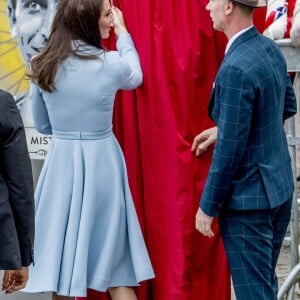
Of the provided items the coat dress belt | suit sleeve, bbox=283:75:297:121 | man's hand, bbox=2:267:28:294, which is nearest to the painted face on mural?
the coat dress belt

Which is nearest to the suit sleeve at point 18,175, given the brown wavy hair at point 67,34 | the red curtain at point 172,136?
the brown wavy hair at point 67,34

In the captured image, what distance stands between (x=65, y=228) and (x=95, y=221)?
139 millimetres

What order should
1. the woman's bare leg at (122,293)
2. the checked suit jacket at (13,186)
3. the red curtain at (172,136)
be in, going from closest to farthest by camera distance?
1. the checked suit jacket at (13,186)
2. the red curtain at (172,136)
3. the woman's bare leg at (122,293)

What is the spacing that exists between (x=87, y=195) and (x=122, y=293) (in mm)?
489

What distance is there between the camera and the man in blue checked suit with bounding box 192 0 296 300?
10.2 feet

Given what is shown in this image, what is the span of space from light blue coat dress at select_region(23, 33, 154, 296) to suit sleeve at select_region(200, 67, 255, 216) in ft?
2.20

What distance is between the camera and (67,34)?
3650mm

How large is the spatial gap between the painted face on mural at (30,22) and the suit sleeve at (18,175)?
142 centimetres

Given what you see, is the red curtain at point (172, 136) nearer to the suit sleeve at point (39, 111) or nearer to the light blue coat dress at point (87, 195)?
the light blue coat dress at point (87, 195)

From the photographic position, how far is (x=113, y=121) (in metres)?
4.02

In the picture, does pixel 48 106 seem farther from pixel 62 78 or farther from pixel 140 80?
pixel 140 80

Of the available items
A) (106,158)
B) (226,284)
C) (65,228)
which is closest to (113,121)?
(106,158)

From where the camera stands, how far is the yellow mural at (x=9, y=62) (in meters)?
4.29

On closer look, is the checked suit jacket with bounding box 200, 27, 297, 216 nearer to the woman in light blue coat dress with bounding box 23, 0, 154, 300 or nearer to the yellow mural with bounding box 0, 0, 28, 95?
the woman in light blue coat dress with bounding box 23, 0, 154, 300
